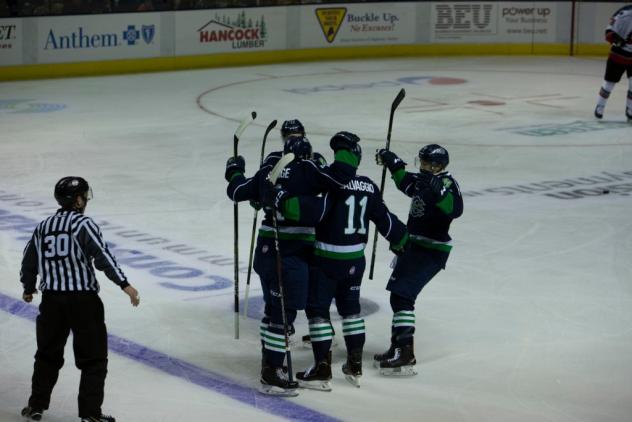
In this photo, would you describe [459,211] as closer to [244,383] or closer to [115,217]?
A: [244,383]

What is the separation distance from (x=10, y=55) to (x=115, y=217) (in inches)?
383

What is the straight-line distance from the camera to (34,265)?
19.5 ft

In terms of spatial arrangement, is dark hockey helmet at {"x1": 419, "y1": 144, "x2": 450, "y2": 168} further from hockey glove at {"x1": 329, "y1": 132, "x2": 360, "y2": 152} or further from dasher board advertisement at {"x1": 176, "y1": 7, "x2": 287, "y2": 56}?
dasher board advertisement at {"x1": 176, "y1": 7, "x2": 287, "y2": 56}

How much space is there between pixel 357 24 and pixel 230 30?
269 centimetres

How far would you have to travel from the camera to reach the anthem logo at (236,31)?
21891 mm

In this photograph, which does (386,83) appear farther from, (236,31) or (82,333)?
(82,333)

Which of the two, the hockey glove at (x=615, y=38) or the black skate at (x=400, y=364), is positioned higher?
the hockey glove at (x=615, y=38)

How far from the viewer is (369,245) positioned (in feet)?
33.0

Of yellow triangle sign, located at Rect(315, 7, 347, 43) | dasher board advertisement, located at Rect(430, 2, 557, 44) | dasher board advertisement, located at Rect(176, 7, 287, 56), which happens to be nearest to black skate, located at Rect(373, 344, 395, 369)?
dasher board advertisement, located at Rect(176, 7, 287, 56)

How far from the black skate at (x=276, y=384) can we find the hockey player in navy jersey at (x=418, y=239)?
62 cm

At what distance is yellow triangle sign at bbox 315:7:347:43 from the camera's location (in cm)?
2308

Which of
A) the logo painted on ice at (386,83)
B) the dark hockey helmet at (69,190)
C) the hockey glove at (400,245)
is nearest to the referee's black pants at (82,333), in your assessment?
the dark hockey helmet at (69,190)

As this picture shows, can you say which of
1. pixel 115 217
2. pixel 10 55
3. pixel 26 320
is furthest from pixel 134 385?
pixel 10 55

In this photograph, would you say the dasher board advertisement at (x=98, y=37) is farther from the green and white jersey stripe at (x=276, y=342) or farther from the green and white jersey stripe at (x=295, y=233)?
the green and white jersey stripe at (x=276, y=342)
